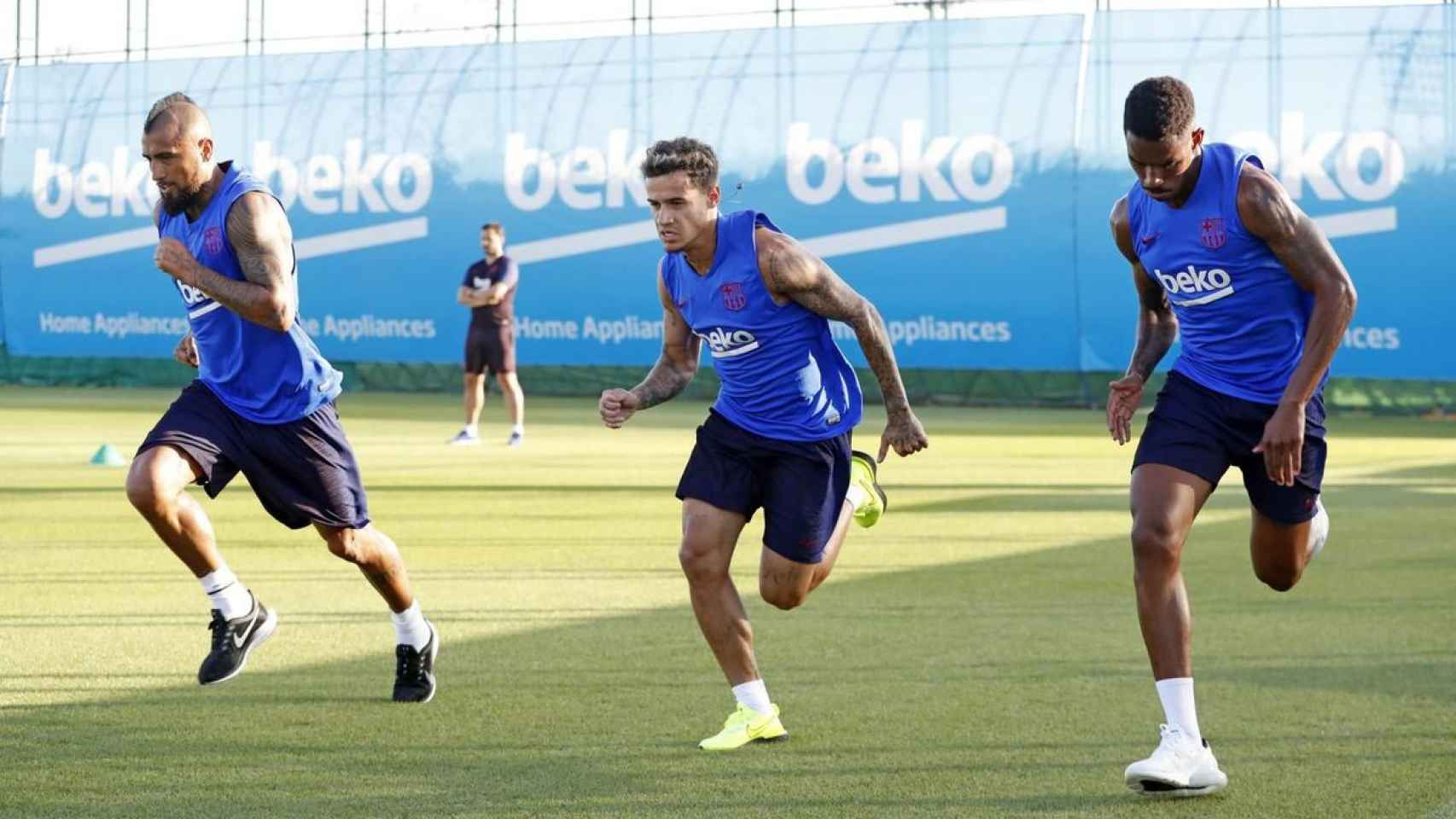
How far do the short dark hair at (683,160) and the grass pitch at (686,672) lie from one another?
1.73 metres

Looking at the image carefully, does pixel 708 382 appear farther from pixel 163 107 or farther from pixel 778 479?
pixel 778 479

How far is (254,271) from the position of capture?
24.3 ft

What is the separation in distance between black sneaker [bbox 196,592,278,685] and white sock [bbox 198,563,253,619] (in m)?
0.02

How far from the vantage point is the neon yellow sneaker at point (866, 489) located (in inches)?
311

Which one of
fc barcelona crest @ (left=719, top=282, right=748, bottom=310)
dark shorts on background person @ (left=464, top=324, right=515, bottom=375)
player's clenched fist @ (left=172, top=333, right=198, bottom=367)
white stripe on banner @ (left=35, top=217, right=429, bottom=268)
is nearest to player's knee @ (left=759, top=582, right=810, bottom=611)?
fc barcelona crest @ (left=719, top=282, right=748, bottom=310)

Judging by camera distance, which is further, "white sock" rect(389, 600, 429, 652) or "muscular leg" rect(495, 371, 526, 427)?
"muscular leg" rect(495, 371, 526, 427)

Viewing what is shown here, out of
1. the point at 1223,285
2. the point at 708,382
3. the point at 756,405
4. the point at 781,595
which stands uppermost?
the point at 1223,285

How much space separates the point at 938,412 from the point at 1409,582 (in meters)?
16.9

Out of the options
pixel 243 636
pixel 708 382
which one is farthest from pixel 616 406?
pixel 708 382

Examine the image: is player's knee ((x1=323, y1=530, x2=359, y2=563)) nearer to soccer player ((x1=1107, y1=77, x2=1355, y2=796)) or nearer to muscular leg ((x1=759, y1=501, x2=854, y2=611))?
muscular leg ((x1=759, y1=501, x2=854, y2=611))

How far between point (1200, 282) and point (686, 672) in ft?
8.86

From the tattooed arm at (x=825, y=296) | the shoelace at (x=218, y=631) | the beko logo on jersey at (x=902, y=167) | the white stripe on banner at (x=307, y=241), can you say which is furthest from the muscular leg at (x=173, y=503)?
the white stripe on banner at (x=307, y=241)

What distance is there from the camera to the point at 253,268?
7422 millimetres

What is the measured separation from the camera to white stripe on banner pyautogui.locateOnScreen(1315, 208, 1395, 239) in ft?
84.6
